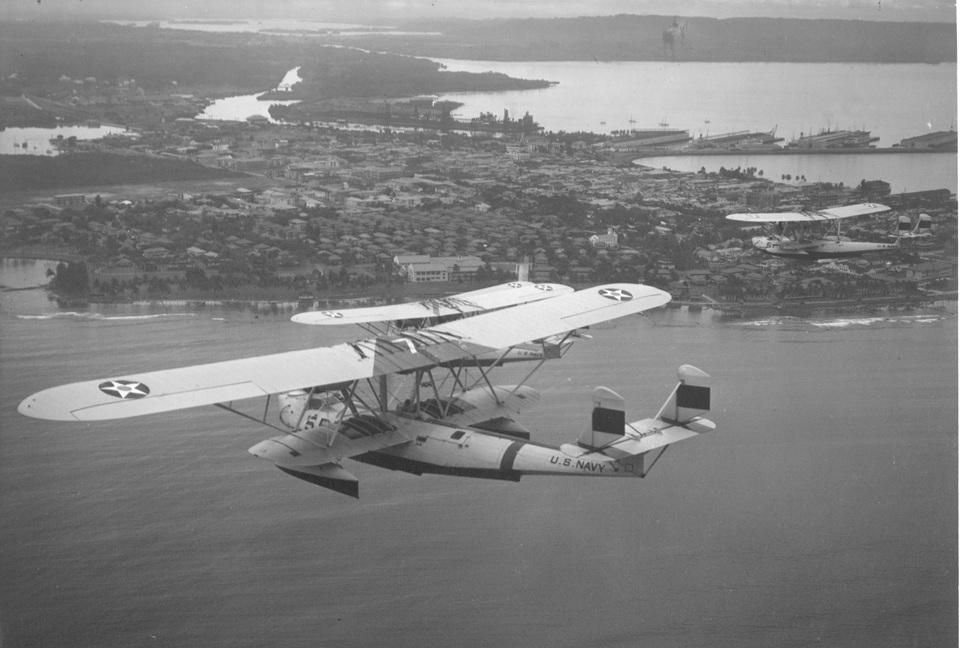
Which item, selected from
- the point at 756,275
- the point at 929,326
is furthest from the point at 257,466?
the point at 929,326

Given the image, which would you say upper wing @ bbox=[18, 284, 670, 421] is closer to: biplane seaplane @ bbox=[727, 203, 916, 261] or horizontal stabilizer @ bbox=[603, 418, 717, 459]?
horizontal stabilizer @ bbox=[603, 418, 717, 459]

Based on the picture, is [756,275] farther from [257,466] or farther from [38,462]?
[38,462]

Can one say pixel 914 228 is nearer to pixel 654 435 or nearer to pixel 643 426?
pixel 643 426

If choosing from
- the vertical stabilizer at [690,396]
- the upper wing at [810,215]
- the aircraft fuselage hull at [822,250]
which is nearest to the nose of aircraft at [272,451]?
the vertical stabilizer at [690,396]

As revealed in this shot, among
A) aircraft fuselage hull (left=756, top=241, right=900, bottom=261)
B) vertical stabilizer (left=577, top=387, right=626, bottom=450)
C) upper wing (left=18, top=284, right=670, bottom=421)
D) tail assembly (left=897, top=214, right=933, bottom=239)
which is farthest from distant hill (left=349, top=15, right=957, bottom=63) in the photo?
vertical stabilizer (left=577, top=387, right=626, bottom=450)

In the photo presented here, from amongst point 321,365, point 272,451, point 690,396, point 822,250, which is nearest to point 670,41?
point 822,250
